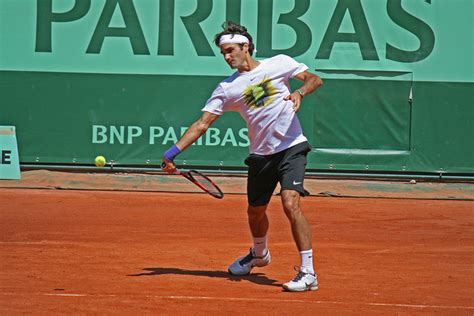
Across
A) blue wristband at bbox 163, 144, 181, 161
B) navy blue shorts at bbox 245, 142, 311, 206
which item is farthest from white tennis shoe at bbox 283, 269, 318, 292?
blue wristband at bbox 163, 144, 181, 161

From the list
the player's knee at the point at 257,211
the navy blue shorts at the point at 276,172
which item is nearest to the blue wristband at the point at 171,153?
the navy blue shorts at the point at 276,172

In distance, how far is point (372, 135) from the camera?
14.3 m

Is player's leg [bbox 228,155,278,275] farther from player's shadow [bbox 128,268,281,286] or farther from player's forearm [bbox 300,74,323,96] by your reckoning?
player's forearm [bbox 300,74,323,96]

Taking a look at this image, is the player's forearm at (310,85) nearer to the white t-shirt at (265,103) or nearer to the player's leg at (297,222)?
the white t-shirt at (265,103)

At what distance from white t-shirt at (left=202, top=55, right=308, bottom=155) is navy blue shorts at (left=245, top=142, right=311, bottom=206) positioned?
2.3 inches

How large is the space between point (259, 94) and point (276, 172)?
585mm

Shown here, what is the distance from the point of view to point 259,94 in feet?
22.6

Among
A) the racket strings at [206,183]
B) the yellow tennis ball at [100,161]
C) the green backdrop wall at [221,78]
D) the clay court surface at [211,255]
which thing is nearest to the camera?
the clay court surface at [211,255]

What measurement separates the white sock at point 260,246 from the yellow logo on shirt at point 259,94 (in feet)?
3.66

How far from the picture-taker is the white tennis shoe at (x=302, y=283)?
6.70m

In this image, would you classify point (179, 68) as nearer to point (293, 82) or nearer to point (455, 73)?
point (293, 82)

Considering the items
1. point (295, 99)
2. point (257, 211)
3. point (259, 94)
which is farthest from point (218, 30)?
point (295, 99)

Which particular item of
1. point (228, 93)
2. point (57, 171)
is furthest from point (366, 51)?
point (228, 93)

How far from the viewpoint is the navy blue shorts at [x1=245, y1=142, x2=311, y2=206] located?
22.6 ft
